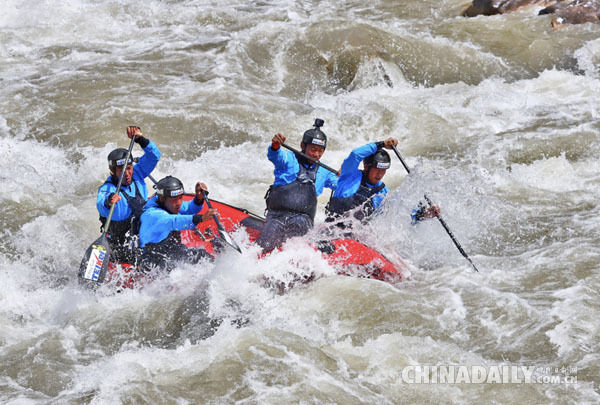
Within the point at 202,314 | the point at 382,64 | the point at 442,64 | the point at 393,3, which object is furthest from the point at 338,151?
the point at 393,3

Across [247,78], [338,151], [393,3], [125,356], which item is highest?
[393,3]

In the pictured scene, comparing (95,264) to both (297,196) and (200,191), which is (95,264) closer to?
(200,191)

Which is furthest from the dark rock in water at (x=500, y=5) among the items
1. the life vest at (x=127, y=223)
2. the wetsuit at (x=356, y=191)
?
the life vest at (x=127, y=223)

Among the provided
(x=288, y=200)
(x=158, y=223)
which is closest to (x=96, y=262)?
(x=158, y=223)

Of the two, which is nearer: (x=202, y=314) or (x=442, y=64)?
(x=202, y=314)

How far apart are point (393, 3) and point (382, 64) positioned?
5166 millimetres

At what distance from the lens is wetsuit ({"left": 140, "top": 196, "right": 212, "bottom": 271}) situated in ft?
18.2

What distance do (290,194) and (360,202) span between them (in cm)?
72

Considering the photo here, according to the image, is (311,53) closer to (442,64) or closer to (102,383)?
(442,64)

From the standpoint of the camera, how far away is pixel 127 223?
614 centimetres

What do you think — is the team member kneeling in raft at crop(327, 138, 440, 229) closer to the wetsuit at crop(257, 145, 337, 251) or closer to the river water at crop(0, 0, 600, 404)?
the river water at crop(0, 0, 600, 404)

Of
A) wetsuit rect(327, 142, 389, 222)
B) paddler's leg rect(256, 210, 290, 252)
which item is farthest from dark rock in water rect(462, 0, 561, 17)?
paddler's leg rect(256, 210, 290, 252)

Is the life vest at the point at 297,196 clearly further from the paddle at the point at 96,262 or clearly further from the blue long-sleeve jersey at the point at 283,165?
the paddle at the point at 96,262

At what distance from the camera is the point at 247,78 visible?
1134cm
